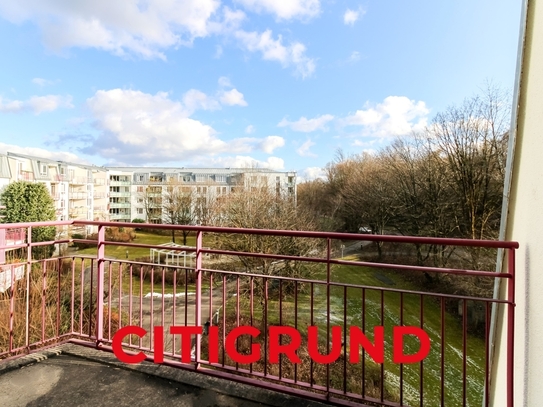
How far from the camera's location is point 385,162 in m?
20.0

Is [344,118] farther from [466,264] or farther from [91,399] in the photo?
[91,399]

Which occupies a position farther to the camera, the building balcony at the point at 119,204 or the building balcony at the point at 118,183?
the building balcony at the point at 118,183

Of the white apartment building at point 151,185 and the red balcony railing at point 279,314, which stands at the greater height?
the white apartment building at point 151,185

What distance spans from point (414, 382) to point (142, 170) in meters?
45.1

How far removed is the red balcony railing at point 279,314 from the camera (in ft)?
6.31

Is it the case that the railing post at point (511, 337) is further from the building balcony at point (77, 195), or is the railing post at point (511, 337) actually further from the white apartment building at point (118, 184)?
the building balcony at point (77, 195)

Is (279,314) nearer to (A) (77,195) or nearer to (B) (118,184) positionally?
(A) (77,195)

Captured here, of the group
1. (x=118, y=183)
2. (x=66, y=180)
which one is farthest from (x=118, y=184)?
(x=66, y=180)

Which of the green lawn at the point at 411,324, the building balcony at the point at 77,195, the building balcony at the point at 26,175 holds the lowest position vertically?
the green lawn at the point at 411,324

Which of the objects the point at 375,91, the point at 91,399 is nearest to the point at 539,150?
the point at 91,399

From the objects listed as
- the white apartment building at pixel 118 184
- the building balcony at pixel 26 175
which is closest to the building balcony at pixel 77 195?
the white apartment building at pixel 118 184

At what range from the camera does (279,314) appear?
7.49ft

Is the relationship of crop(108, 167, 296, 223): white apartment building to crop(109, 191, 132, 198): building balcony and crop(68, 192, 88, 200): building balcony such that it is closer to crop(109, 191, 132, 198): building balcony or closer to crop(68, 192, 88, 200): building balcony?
crop(109, 191, 132, 198): building balcony

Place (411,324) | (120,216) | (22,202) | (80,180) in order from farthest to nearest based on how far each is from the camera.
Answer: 1. (120,216)
2. (80,180)
3. (22,202)
4. (411,324)
